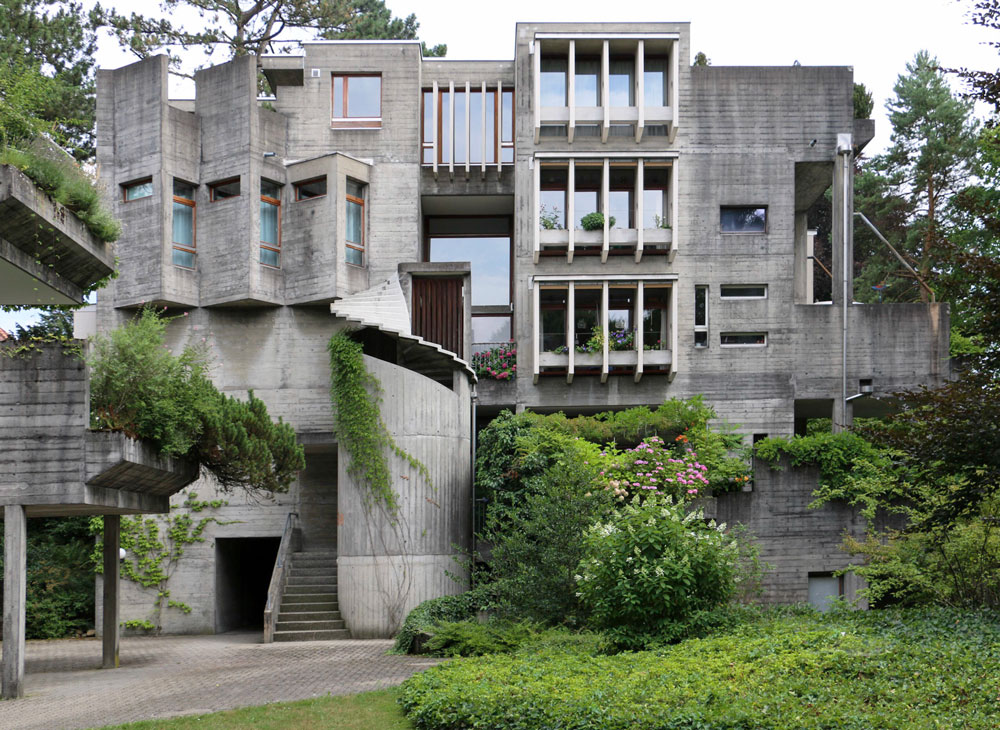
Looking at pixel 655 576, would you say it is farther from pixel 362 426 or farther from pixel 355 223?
pixel 355 223

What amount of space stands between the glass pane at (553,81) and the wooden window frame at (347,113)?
4197 millimetres

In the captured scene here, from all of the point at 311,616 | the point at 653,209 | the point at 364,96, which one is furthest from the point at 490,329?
the point at 311,616

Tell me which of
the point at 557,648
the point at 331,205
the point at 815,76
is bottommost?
the point at 557,648

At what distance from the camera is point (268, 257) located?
1007 inches

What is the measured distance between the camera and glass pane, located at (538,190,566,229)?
87.0ft

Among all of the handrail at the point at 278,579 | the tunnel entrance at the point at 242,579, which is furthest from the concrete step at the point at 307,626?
the tunnel entrance at the point at 242,579

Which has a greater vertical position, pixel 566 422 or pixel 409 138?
pixel 409 138

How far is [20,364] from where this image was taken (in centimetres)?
1412

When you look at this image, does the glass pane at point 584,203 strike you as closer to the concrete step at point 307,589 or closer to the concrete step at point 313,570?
the concrete step at point 313,570

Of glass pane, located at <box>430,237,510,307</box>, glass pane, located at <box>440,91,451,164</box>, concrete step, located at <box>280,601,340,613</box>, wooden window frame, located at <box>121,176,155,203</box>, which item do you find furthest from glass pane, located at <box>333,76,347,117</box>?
concrete step, located at <box>280,601,340,613</box>

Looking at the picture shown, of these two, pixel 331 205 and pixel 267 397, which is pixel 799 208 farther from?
pixel 267 397

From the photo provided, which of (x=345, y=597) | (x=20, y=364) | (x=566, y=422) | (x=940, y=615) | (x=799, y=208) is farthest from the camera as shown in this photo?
(x=799, y=208)

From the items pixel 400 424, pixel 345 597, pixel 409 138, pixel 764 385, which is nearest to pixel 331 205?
pixel 409 138

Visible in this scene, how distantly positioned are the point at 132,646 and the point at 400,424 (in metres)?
7.28
